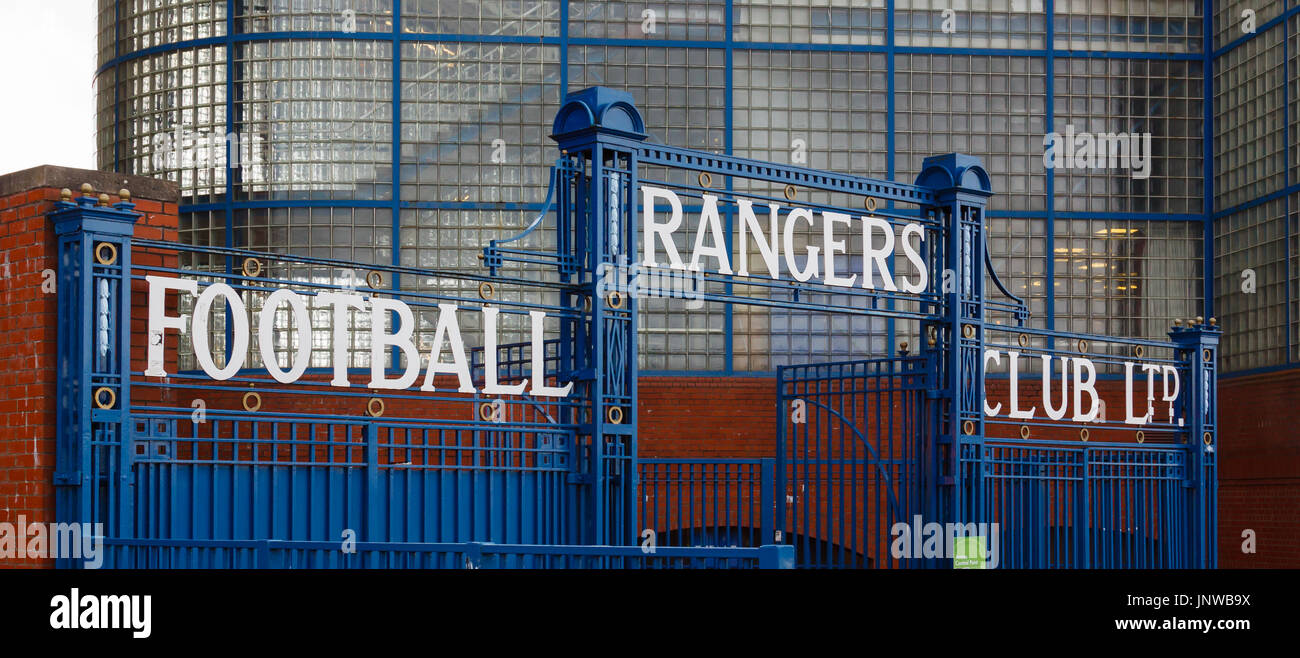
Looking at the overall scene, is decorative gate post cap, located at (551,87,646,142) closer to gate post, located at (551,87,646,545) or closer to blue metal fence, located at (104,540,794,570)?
gate post, located at (551,87,646,545)

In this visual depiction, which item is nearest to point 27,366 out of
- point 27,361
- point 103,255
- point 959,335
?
point 27,361

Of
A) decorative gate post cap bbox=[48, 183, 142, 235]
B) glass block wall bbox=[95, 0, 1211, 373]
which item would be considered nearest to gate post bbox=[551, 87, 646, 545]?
decorative gate post cap bbox=[48, 183, 142, 235]

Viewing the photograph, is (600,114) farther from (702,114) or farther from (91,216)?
(702,114)

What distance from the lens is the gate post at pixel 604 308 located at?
1132 centimetres

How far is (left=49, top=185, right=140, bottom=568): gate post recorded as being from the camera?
9.05m

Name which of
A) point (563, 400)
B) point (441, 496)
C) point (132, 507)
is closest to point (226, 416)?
point (132, 507)

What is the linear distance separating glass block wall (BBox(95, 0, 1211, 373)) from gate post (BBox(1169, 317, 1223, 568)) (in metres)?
3.73

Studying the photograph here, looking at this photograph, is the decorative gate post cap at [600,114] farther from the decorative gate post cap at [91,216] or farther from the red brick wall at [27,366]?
the red brick wall at [27,366]

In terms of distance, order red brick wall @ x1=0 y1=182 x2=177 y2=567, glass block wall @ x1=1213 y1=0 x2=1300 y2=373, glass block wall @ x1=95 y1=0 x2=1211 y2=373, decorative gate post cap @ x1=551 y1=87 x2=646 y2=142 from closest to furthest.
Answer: red brick wall @ x1=0 y1=182 x2=177 y2=567 < decorative gate post cap @ x1=551 y1=87 x2=646 y2=142 < glass block wall @ x1=1213 y1=0 x2=1300 y2=373 < glass block wall @ x1=95 y1=0 x2=1211 y2=373

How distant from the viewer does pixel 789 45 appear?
67.7ft

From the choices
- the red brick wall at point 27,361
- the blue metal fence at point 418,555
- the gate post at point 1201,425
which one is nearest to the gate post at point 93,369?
the red brick wall at point 27,361

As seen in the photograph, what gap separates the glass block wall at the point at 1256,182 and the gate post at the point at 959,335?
6.57 m

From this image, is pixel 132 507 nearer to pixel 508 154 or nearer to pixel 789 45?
pixel 508 154
